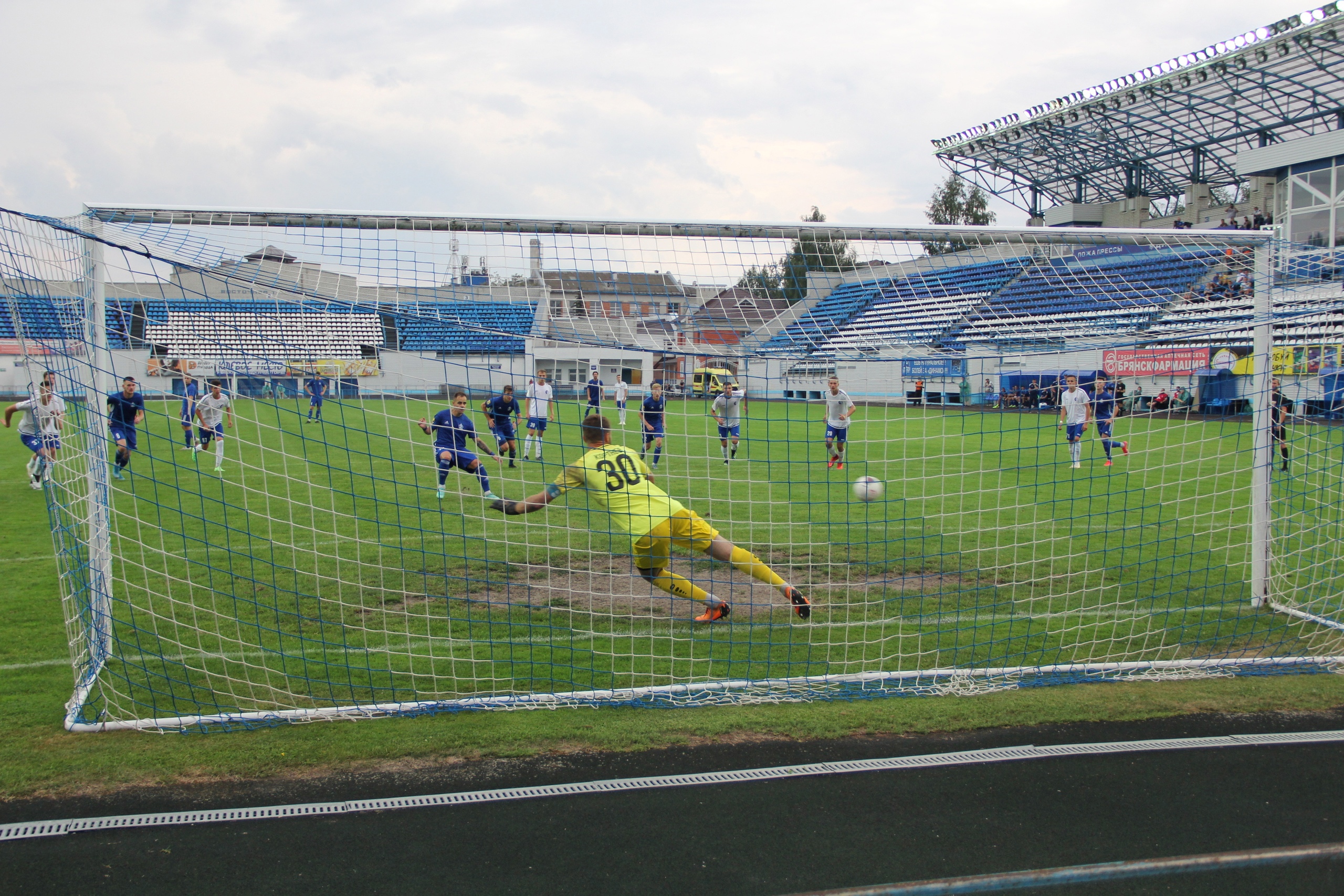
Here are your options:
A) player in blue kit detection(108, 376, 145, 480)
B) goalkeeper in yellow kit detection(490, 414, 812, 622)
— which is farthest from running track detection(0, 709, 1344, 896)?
player in blue kit detection(108, 376, 145, 480)

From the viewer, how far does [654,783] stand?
434cm

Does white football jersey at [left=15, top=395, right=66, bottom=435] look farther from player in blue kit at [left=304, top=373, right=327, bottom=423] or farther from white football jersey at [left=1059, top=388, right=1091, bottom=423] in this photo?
white football jersey at [left=1059, top=388, right=1091, bottom=423]

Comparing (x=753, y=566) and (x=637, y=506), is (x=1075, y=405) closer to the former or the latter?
(x=753, y=566)

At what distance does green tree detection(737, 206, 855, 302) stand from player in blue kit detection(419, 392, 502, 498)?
8.64ft

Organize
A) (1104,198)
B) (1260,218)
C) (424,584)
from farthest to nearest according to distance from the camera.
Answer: (1104,198) < (1260,218) < (424,584)

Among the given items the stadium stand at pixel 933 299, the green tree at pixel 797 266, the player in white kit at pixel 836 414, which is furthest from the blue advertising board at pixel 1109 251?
the player in white kit at pixel 836 414

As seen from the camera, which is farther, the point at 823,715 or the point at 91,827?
the point at 823,715

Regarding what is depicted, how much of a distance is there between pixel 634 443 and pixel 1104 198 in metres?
31.8

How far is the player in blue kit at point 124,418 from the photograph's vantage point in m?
4.54

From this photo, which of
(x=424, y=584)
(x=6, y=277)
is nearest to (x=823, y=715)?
(x=424, y=584)

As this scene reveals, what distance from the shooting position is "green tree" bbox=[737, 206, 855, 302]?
640 centimetres

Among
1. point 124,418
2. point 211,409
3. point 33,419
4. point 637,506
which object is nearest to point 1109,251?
point 637,506

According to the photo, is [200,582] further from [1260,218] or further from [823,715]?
[1260,218]

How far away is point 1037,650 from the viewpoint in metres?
6.23
